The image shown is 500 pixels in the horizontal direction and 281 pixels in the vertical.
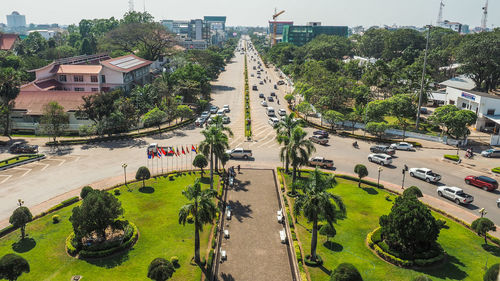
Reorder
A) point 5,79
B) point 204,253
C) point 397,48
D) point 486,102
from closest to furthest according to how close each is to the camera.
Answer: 1. point 204,253
2. point 5,79
3. point 486,102
4. point 397,48

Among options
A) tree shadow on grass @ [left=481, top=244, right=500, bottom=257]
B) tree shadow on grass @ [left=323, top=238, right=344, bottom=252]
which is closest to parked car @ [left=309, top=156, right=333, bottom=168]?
tree shadow on grass @ [left=323, top=238, right=344, bottom=252]

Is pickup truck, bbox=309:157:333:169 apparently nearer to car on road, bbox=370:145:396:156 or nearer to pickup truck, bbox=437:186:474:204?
car on road, bbox=370:145:396:156

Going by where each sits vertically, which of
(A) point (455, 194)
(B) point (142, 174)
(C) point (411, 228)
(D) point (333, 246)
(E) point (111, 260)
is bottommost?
(E) point (111, 260)

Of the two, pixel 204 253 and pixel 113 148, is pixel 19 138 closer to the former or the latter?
pixel 113 148

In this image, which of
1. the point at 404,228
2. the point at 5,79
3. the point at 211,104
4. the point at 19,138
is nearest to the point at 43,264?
the point at 404,228

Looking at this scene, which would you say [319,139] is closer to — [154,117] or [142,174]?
[154,117]

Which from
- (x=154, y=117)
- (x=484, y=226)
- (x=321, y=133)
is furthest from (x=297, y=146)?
(x=154, y=117)
